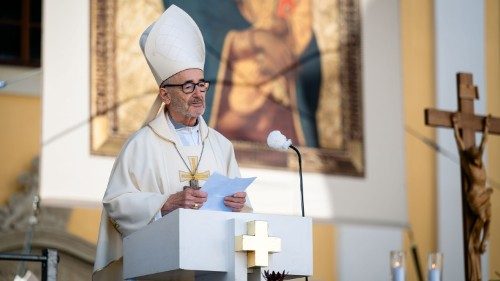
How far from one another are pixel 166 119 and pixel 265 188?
4.56 metres

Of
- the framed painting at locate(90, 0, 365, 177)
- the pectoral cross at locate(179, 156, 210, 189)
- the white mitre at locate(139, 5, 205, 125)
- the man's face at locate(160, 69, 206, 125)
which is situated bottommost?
the pectoral cross at locate(179, 156, 210, 189)

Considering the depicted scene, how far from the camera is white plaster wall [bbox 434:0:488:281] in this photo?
1318cm

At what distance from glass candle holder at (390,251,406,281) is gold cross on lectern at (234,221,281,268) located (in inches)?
87.2

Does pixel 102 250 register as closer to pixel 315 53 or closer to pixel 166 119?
pixel 166 119

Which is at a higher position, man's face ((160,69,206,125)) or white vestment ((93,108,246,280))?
man's face ((160,69,206,125))

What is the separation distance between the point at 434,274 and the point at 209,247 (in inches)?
105

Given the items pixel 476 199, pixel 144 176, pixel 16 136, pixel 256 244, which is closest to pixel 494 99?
pixel 476 199

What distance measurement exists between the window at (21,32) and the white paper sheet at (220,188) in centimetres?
471

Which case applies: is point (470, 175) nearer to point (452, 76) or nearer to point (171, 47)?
point (452, 76)

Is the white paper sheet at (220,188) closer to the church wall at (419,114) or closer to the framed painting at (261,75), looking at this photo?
the framed painting at (261,75)

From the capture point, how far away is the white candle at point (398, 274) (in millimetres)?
8766

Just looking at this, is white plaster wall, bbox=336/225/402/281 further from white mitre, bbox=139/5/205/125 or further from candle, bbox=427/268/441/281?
white mitre, bbox=139/5/205/125

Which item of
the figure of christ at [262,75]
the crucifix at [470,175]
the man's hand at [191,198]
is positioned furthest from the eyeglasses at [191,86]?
the figure of christ at [262,75]

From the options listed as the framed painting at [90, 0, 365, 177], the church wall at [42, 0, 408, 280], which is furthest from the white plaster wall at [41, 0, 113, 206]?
the framed painting at [90, 0, 365, 177]
